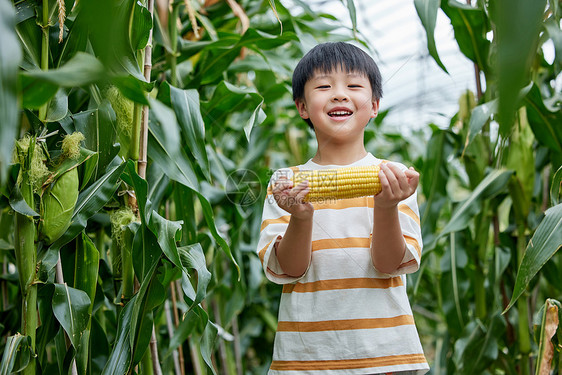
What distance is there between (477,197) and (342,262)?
72 centimetres

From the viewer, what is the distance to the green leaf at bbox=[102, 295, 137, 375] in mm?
964

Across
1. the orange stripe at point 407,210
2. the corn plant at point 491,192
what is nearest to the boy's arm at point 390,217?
the orange stripe at point 407,210

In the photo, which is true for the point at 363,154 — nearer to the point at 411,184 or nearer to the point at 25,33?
the point at 411,184

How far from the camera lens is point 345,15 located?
2090 millimetres

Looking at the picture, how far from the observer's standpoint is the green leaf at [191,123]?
3.66 ft

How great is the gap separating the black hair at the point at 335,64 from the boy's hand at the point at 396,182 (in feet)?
0.70

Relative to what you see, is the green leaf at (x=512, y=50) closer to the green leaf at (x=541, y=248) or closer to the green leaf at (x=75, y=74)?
the green leaf at (x=75, y=74)

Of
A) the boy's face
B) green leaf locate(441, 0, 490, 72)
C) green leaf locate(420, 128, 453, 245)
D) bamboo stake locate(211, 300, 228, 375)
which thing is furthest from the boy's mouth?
bamboo stake locate(211, 300, 228, 375)

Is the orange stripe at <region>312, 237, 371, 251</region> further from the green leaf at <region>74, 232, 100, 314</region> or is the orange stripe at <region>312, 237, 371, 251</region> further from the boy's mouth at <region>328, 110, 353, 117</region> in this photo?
the green leaf at <region>74, 232, 100, 314</region>

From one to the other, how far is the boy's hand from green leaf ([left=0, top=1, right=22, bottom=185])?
0.50 metres

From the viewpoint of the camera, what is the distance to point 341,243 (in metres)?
0.91

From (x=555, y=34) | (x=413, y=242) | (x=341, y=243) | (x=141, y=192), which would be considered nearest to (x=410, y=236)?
(x=413, y=242)

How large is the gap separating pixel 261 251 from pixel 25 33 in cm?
59

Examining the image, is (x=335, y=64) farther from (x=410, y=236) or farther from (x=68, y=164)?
(x=68, y=164)
